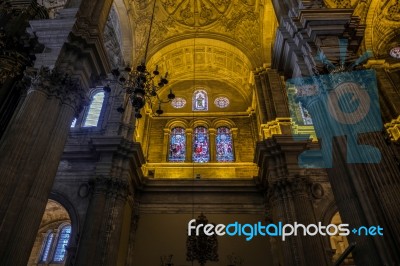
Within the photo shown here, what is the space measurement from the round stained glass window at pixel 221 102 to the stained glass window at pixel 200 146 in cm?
184

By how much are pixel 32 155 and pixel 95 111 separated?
376 inches

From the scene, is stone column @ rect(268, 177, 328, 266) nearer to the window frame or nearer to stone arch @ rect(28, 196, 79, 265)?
the window frame

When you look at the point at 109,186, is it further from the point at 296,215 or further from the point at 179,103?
the point at 179,103

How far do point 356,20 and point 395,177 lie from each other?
4078mm

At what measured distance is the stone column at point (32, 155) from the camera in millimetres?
5484

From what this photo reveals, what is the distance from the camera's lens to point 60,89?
23.5 ft

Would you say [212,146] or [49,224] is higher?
[212,146]

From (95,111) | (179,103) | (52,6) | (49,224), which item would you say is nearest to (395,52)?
(179,103)

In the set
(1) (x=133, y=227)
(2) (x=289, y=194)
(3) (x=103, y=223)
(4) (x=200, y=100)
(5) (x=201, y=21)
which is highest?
(5) (x=201, y=21)

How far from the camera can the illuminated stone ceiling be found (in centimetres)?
1600

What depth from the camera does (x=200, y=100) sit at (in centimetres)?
1853

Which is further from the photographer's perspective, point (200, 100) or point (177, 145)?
point (200, 100)

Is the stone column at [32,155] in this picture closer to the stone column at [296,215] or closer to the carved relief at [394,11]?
A: the stone column at [296,215]

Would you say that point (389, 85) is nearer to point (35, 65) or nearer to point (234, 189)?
point (234, 189)
